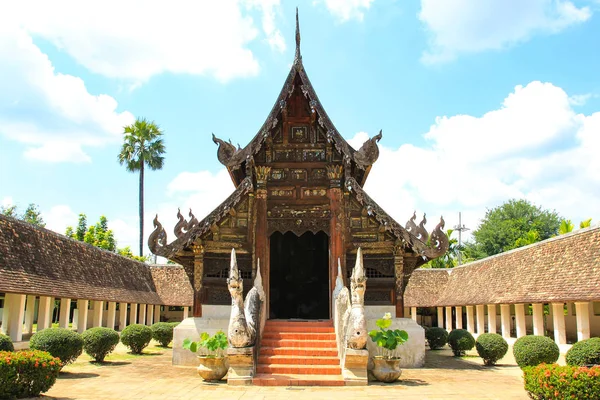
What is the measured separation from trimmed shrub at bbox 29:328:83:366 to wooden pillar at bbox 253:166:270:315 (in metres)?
4.78

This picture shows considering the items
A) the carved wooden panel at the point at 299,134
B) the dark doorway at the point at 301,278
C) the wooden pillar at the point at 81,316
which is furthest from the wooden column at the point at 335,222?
the wooden pillar at the point at 81,316

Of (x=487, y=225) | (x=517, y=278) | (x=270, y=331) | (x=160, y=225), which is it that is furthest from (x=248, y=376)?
(x=487, y=225)

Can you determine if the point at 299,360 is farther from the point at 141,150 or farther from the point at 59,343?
the point at 141,150

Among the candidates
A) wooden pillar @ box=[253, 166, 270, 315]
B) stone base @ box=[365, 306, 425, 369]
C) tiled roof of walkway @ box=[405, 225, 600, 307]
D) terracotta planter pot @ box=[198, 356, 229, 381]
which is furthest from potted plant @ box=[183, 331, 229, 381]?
tiled roof of walkway @ box=[405, 225, 600, 307]

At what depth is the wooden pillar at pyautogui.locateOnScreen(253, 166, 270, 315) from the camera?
14125 millimetres

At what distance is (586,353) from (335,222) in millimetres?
6507

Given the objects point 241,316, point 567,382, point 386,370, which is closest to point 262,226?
point 241,316

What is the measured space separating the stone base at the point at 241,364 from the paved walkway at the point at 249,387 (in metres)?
0.30

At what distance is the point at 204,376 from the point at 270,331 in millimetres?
2336

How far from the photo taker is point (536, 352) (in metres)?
13.2

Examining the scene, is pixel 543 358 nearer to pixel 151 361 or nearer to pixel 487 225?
pixel 151 361

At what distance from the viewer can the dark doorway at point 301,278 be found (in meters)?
19.0

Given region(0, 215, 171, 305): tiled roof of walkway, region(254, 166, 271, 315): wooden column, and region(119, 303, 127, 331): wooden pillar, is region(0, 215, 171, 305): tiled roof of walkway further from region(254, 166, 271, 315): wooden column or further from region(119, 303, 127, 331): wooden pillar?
region(254, 166, 271, 315): wooden column

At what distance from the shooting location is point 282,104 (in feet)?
47.5
